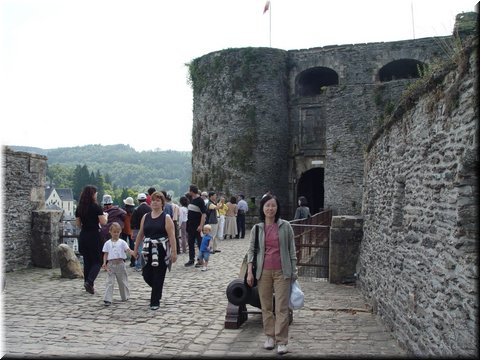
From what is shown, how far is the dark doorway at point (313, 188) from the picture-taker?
26281 mm

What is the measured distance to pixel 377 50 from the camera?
75.0 ft

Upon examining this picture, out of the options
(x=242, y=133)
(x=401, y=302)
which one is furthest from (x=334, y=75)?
(x=401, y=302)

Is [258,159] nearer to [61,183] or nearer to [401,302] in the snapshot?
[401,302]

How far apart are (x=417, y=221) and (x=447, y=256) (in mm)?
1073

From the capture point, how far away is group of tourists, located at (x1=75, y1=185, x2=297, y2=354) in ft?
17.9

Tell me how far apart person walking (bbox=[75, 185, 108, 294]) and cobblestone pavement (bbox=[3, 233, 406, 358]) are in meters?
0.53

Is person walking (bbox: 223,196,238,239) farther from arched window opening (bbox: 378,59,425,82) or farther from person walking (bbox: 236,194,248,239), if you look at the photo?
arched window opening (bbox: 378,59,425,82)

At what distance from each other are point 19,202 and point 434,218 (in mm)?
9135

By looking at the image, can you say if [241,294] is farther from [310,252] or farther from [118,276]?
[310,252]

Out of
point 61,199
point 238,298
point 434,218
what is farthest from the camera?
point 61,199

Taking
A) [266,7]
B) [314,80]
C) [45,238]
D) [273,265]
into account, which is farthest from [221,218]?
[266,7]

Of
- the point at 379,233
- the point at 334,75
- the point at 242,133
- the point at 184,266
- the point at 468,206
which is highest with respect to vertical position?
the point at 334,75

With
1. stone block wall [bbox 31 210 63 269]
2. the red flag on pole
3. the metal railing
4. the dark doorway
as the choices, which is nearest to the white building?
the dark doorway

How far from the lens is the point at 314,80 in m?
26.5
